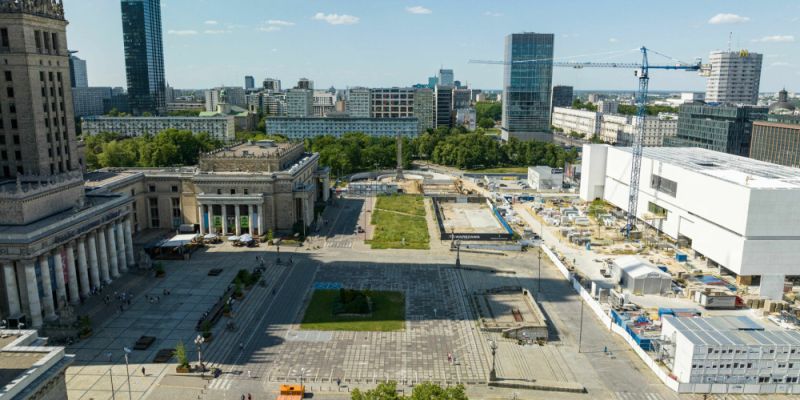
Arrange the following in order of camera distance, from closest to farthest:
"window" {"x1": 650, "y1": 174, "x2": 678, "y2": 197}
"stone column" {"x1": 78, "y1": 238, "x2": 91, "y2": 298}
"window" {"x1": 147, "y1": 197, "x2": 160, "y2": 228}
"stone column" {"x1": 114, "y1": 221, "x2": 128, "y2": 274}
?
"stone column" {"x1": 78, "y1": 238, "x2": 91, "y2": 298} → "stone column" {"x1": 114, "y1": 221, "x2": 128, "y2": 274} → "window" {"x1": 650, "y1": 174, "x2": 678, "y2": 197} → "window" {"x1": 147, "y1": 197, "x2": 160, "y2": 228}

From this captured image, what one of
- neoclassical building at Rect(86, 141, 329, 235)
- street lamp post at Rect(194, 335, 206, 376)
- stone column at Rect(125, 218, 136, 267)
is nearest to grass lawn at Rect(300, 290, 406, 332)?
street lamp post at Rect(194, 335, 206, 376)

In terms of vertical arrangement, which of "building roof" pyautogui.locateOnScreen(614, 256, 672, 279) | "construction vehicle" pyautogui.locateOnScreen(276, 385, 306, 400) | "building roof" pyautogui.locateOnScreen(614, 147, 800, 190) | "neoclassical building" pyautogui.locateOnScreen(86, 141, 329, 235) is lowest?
"construction vehicle" pyautogui.locateOnScreen(276, 385, 306, 400)

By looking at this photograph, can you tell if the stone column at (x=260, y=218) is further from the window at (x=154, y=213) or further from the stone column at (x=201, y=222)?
the window at (x=154, y=213)

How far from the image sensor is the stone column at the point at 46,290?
64125 millimetres

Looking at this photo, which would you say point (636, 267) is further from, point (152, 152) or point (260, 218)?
point (152, 152)

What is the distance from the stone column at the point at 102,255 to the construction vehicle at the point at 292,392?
41.8 meters

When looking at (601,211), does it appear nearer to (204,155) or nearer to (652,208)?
(652,208)

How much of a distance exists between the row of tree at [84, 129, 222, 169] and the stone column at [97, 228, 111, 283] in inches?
3555

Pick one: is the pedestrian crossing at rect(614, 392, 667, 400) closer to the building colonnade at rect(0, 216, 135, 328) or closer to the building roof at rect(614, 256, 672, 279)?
the building roof at rect(614, 256, 672, 279)

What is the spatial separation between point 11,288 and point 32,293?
84.0 inches

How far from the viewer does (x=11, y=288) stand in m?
62.1

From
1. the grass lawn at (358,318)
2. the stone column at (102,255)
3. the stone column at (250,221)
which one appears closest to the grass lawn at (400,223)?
the stone column at (250,221)

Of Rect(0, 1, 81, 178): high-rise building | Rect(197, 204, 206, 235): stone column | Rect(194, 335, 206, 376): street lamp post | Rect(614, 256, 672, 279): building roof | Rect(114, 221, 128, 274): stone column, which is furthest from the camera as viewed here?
Rect(197, 204, 206, 235): stone column

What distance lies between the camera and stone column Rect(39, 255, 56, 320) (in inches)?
2525
